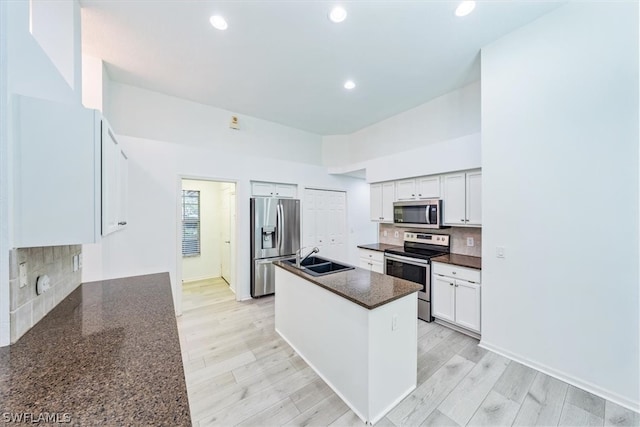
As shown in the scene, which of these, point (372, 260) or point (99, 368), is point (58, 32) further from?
point (372, 260)

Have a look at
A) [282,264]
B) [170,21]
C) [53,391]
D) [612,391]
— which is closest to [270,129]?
[170,21]

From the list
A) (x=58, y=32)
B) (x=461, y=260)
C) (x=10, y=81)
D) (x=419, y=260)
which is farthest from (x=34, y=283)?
(x=461, y=260)

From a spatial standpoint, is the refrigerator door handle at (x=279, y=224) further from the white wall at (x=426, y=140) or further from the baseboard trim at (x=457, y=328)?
the baseboard trim at (x=457, y=328)

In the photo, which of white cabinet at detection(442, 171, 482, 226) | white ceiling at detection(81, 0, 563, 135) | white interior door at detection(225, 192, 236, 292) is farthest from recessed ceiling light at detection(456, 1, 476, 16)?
white interior door at detection(225, 192, 236, 292)

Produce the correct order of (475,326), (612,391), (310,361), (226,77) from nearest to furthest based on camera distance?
(612,391) < (310,361) < (475,326) < (226,77)

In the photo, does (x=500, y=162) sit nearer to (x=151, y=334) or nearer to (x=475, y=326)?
(x=475, y=326)

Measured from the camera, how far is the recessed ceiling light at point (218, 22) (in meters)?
2.15

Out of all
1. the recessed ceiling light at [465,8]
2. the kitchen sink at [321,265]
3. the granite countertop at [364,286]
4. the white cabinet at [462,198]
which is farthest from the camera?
the white cabinet at [462,198]

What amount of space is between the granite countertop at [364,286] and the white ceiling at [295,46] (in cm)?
234

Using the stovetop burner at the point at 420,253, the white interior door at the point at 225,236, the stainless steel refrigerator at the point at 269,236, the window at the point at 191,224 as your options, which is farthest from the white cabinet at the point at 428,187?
the window at the point at 191,224

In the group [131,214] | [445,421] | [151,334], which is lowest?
[445,421]

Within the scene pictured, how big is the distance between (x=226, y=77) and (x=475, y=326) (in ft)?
13.9

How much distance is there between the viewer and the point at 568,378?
6.76 feet

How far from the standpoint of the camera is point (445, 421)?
5.55ft
